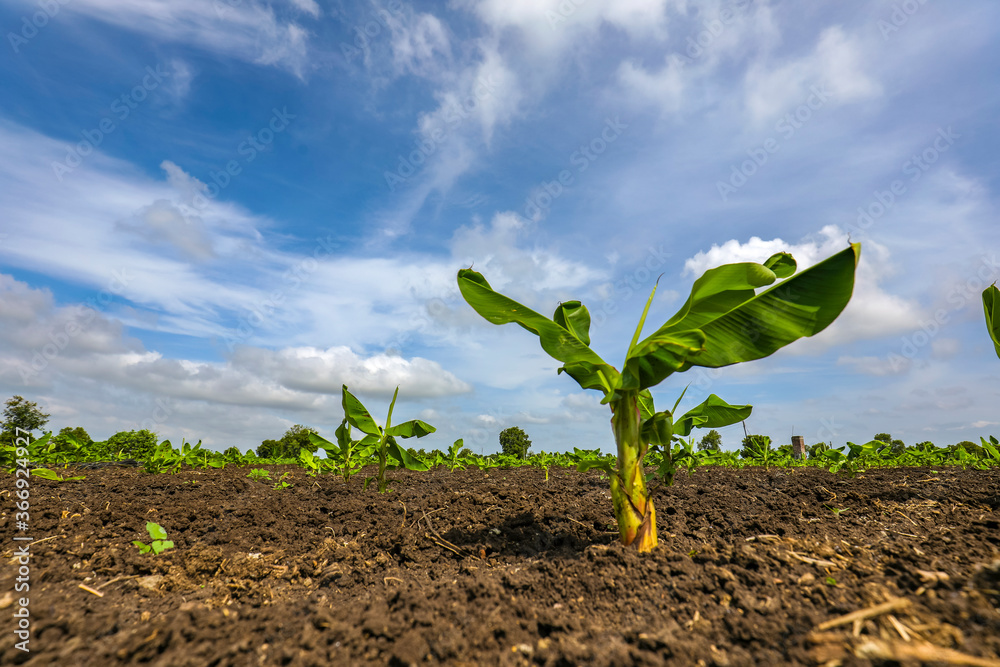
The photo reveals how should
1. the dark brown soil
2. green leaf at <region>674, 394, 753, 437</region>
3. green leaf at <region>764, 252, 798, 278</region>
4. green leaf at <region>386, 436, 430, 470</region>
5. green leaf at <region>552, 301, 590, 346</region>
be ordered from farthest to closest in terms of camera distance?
green leaf at <region>386, 436, 430, 470</region> → green leaf at <region>674, 394, 753, 437</region> → green leaf at <region>552, 301, 590, 346</region> → green leaf at <region>764, 252, 798, 278</region> → the dark brown soil

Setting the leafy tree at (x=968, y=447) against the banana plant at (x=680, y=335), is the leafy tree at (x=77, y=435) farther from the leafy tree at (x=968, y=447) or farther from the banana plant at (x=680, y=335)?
the leafy tree at (x=968, y=447)

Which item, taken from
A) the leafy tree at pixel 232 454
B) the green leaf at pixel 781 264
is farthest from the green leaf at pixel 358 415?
the leafy tree at pixel 232 454

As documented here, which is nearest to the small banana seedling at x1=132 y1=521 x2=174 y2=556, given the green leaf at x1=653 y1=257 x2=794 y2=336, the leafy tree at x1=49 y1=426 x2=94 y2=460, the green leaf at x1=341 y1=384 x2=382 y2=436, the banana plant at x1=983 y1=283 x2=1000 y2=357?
the green leaf at x1=341 y1=384 x2=382 y2=436

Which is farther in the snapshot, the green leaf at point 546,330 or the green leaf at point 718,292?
the green leaf at point 546,330

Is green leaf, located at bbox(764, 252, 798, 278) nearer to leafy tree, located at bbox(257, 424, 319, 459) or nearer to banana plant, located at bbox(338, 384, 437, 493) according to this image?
banana plant, located at bbox(338, 384, 437, 493)

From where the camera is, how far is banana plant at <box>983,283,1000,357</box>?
3.77m

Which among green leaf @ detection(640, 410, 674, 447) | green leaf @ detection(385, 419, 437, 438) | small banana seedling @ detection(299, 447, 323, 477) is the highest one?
green leaf @ detection(385, 419, 437, 438)

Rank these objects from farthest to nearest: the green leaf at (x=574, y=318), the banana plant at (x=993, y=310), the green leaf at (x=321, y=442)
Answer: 1. the green leaf at (x=321, y=442)
2. the banana plant at (x=993, y=310)
3. the green leaf at (x=574, y=318)

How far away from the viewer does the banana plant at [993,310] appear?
377 centimetres

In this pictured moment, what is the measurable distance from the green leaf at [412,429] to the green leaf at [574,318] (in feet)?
5.70

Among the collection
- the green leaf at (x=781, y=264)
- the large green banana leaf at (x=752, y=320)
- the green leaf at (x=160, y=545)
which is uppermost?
the green leaf at (x=781, y=264)

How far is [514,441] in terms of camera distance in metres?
9.81

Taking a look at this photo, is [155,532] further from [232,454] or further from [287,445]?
[287,445]

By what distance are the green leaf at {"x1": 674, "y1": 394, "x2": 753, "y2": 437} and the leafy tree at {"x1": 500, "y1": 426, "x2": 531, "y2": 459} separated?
18.9ft
